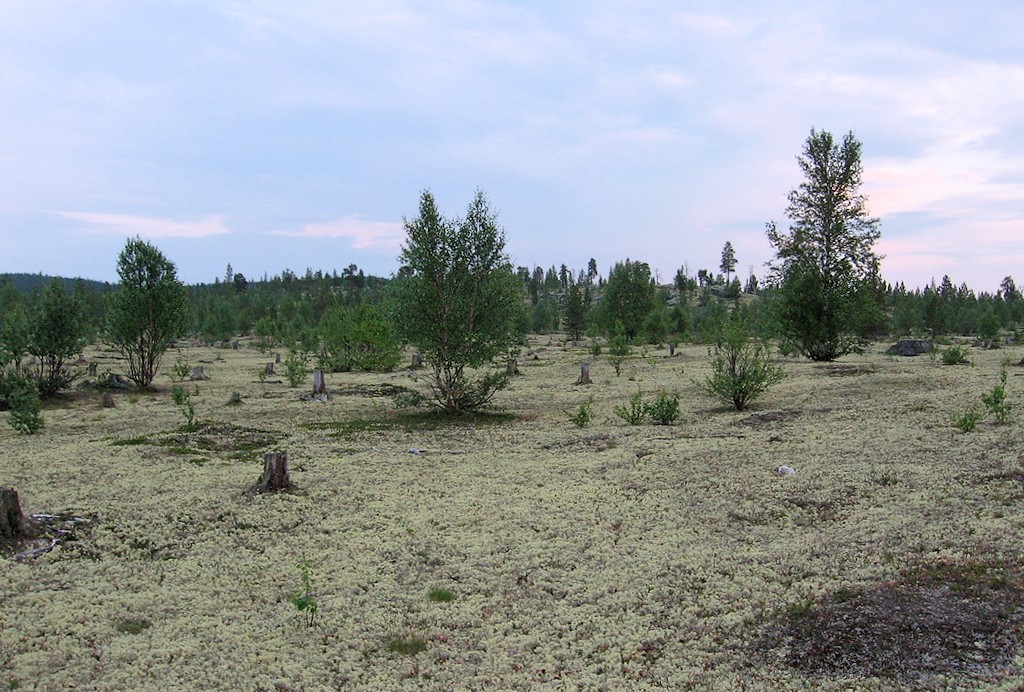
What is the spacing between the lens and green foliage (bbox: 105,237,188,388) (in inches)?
1224

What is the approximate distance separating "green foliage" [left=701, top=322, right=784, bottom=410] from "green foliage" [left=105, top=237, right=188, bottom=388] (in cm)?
2511

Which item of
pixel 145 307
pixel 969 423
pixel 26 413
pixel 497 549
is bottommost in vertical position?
pixel 497 549

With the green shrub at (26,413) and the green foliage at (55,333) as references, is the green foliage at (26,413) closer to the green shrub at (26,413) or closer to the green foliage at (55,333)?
the green shrub at (26,413)

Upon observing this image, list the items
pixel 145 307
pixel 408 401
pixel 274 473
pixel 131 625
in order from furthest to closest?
pixel 145 307, pixel 408 401, pixel 274 473, pixel 131 625

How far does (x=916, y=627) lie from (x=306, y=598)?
661cm

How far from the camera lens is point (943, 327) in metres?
83.0

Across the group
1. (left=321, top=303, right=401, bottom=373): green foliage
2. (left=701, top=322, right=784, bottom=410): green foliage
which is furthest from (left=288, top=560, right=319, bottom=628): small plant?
(left=321, top=303, right=401, bottom=373): green foliage

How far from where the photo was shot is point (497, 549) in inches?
383

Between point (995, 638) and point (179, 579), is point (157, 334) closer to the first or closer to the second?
point (179, 579)

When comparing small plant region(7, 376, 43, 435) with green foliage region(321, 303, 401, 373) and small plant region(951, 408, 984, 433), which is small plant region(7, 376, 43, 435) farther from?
small plant region(951, 408, 984, 433)

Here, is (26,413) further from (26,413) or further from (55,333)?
(55,333)

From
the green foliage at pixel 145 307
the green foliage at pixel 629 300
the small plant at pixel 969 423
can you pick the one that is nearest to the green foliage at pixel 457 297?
the small plant at pixel 969 423

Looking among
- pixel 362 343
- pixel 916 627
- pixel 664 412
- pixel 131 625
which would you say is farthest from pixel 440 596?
pixel 362 343

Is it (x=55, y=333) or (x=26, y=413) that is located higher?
(x=55, y=333)
